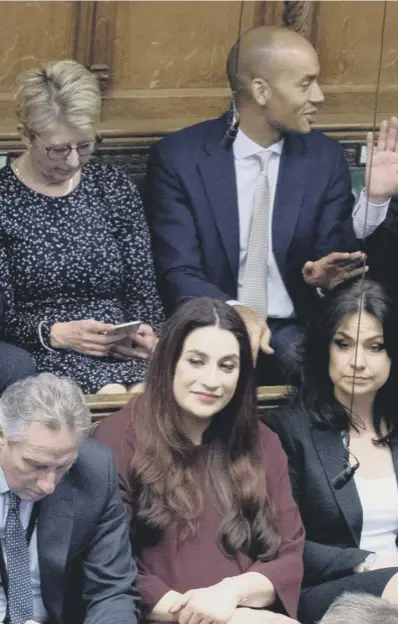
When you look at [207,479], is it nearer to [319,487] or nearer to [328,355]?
[319,487]

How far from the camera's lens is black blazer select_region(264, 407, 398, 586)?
11.1 ft

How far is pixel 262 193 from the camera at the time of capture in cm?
384

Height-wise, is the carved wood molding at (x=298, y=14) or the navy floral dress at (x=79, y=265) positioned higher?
the carved wood molding at (x=298, y=14)

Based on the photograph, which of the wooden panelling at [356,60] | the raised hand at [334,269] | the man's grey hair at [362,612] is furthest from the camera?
the wooden panelling at [356,60]

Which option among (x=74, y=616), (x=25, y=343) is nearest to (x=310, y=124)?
(x=25, y=343)

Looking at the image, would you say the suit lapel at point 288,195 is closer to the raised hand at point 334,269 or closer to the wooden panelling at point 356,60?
the raised hand at point 334,269

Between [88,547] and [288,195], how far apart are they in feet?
3.72

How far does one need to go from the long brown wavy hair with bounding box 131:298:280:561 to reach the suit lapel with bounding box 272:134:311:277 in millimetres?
591

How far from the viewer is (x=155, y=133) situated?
4.06 metres

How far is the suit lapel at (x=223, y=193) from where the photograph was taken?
12.5 ft

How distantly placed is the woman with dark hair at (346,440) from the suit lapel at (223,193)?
0.37 m

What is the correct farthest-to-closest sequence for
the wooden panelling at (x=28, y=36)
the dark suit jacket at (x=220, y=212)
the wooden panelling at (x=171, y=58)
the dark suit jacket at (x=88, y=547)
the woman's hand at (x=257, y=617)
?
the wooden panelling at (x=171, y=58), the wooden panelling at (x=28, y=36), the dark suit jacket at (x=220, y=212), the woman's hand at (x=257, y=617), the dark suit jacket at (x=88, y=547)

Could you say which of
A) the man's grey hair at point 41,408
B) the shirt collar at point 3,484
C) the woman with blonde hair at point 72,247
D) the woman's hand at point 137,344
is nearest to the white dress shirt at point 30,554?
the shirt collar at point 3,484

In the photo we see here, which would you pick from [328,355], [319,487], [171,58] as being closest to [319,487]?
[319,487]
